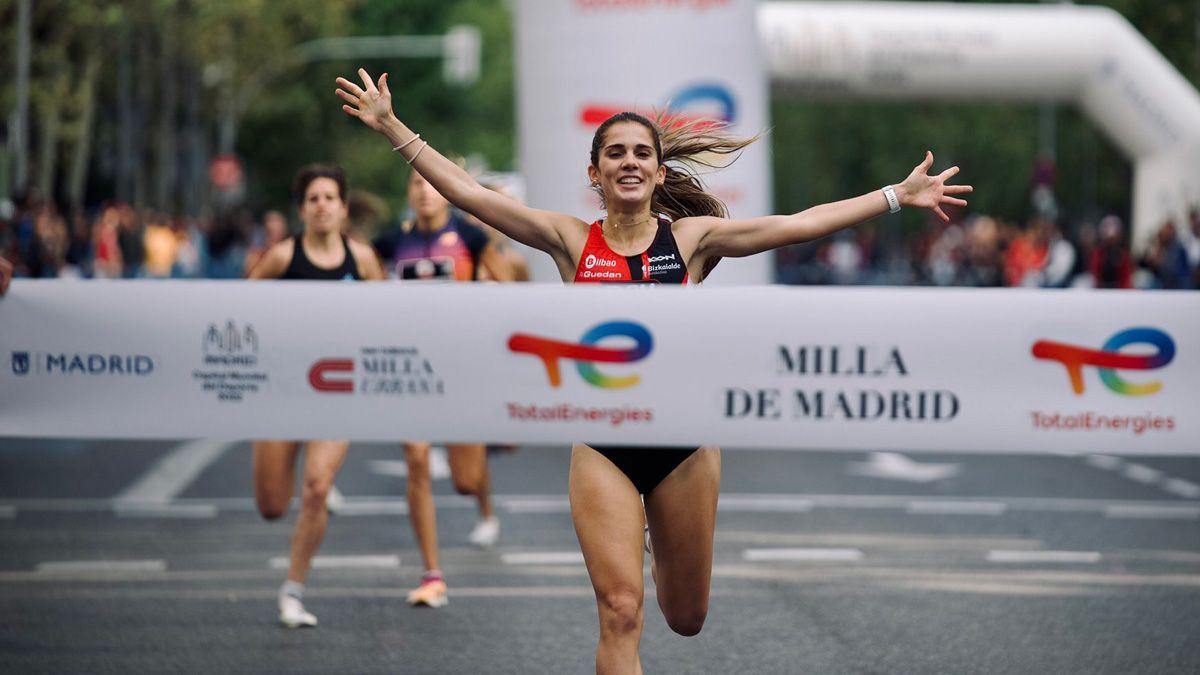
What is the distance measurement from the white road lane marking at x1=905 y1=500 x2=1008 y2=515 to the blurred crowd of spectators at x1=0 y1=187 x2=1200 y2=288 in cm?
381

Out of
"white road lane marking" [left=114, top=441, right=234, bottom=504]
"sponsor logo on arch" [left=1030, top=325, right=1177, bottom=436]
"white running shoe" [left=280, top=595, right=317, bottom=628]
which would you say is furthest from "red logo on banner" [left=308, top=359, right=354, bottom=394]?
"white road lane marking" [left=114, top=441, right=234, bottom=504]

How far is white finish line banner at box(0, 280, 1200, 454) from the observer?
680 centimetres

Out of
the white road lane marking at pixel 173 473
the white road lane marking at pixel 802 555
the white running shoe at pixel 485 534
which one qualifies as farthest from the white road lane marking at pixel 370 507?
the white road lane marking at pixel 802 555

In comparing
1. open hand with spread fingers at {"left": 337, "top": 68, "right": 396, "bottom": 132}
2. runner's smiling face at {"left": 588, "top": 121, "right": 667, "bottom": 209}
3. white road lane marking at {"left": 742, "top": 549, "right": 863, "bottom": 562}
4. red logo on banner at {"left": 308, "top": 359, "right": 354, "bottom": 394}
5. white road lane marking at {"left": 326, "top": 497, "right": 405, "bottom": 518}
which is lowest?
white road lane marking at {"left": 326, "top": 497, "right": 405, "bottom": 518}

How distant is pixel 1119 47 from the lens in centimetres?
2581

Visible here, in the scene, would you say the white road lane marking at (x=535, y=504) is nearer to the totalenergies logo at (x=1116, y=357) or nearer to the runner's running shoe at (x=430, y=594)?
the runner's running shoe at (x=430, y=594)

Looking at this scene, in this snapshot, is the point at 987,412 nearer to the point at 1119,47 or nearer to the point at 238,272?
the point at 1119,47

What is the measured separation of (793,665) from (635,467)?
6.22 ft

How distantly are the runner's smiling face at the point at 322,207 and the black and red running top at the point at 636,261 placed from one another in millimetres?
3137

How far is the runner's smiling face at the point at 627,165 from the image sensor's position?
626 centimetres

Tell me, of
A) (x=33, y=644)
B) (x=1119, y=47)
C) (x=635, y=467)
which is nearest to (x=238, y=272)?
(x=1119, y=47)

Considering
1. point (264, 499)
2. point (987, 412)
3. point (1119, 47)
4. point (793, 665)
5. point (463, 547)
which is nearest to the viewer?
point (987, 412)

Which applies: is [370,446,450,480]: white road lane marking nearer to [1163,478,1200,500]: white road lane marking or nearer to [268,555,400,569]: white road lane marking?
[268,555,400,569]: white road lane marking

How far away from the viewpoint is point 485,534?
11.3m
